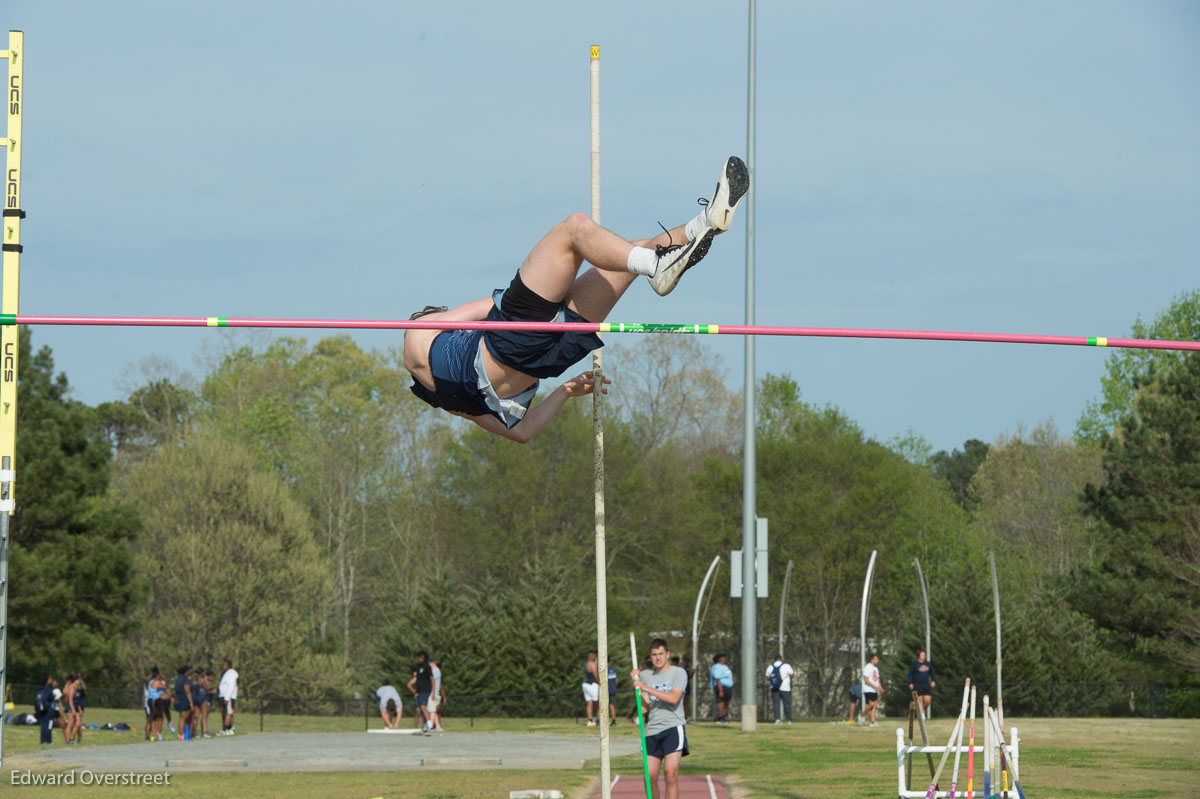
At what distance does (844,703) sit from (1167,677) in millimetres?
10114

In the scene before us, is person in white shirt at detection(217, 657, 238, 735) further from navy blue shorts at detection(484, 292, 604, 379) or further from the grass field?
navy blue shorts at detection(484, 292, 604, 379)

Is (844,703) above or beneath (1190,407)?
beneath

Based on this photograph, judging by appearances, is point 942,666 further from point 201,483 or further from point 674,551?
point 201,483

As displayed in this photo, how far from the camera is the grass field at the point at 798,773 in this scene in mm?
12039

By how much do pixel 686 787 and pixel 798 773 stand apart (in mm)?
1699

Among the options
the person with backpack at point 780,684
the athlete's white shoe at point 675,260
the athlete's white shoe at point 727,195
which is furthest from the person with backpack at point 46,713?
the athlete's white shoe at point 727,195

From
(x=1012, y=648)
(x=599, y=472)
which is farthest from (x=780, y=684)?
(x=599, y=472)

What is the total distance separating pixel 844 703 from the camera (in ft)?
128

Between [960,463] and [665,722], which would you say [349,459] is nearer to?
[665,722]

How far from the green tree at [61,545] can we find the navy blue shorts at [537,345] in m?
23.5

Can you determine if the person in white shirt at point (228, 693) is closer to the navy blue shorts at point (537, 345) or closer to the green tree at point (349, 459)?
the green tree at point (349, 459)

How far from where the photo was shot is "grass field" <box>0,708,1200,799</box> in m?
12.0

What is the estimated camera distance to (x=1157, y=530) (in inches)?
1109

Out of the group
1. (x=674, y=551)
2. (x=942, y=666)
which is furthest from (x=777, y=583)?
(x=942, y=666)
